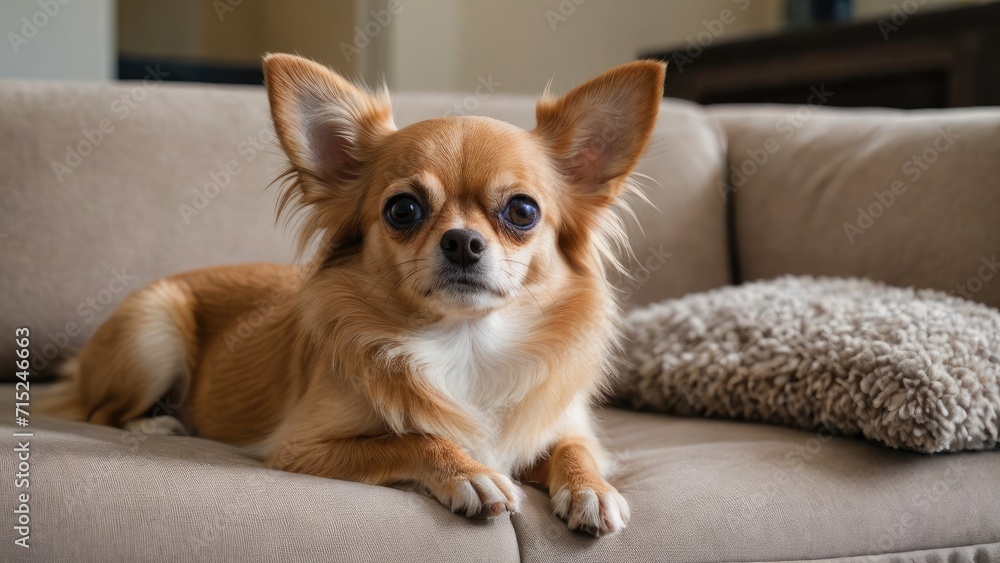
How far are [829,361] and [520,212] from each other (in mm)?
734

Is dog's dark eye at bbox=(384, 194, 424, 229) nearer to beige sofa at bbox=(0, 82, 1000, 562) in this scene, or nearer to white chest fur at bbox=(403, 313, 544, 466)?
white chest fur at bbox=(403, 313, 544, 466)

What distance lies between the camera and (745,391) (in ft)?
6.42

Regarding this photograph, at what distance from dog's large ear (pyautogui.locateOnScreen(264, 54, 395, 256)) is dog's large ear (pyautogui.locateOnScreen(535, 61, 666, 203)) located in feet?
1.18

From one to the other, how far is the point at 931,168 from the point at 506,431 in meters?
1.40

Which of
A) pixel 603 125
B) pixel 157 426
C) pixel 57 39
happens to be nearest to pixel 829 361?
pixel 603 125

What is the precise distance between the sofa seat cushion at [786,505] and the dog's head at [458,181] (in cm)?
43

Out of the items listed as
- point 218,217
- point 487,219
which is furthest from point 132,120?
point 487,219

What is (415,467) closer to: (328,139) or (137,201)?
(328,139)

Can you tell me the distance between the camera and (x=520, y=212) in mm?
1616

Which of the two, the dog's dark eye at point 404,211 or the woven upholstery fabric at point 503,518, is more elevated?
the dog's dark eye at point 404,211

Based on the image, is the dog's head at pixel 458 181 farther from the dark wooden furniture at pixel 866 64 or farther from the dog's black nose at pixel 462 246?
the dark wooden furniture at pixel 866 64

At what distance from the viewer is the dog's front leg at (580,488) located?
53.5 inches

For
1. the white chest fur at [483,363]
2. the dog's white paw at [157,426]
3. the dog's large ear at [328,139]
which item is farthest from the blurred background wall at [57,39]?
the white chest fur at [483,363]

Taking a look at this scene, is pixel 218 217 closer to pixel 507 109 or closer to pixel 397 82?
pixel 507 109
